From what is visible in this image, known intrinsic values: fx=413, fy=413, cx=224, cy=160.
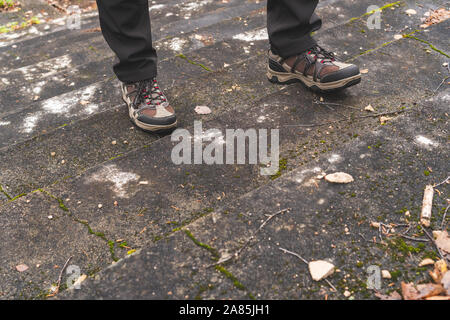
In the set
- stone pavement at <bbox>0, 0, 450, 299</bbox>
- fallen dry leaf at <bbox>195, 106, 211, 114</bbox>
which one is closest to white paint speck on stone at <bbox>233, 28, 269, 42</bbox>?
stone pavement at <bbox>0, 0, 450, 299</bbox>

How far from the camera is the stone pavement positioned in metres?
1.37

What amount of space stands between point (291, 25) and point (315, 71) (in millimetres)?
298

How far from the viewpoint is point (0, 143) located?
90.7 inches

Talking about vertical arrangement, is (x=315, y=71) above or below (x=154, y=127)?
above

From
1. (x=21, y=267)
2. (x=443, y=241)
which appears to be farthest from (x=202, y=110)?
(x=443, y=241)

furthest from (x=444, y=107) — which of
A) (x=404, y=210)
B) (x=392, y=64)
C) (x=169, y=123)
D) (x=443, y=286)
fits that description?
(x=169, y=123)

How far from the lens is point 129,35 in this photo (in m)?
2.21

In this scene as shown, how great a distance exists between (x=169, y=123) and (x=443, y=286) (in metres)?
1.44

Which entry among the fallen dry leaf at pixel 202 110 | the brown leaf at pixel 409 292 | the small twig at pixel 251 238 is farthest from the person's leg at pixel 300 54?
the brown leaf at pixel 409 292

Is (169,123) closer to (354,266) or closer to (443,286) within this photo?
(354,266)

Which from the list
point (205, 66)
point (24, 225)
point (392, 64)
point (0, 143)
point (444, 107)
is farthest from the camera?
point (205, 66)

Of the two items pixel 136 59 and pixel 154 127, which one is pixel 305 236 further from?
pixel 136 59

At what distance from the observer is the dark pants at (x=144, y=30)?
2.18 metres

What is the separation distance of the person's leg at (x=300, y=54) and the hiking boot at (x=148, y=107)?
2.37ft
